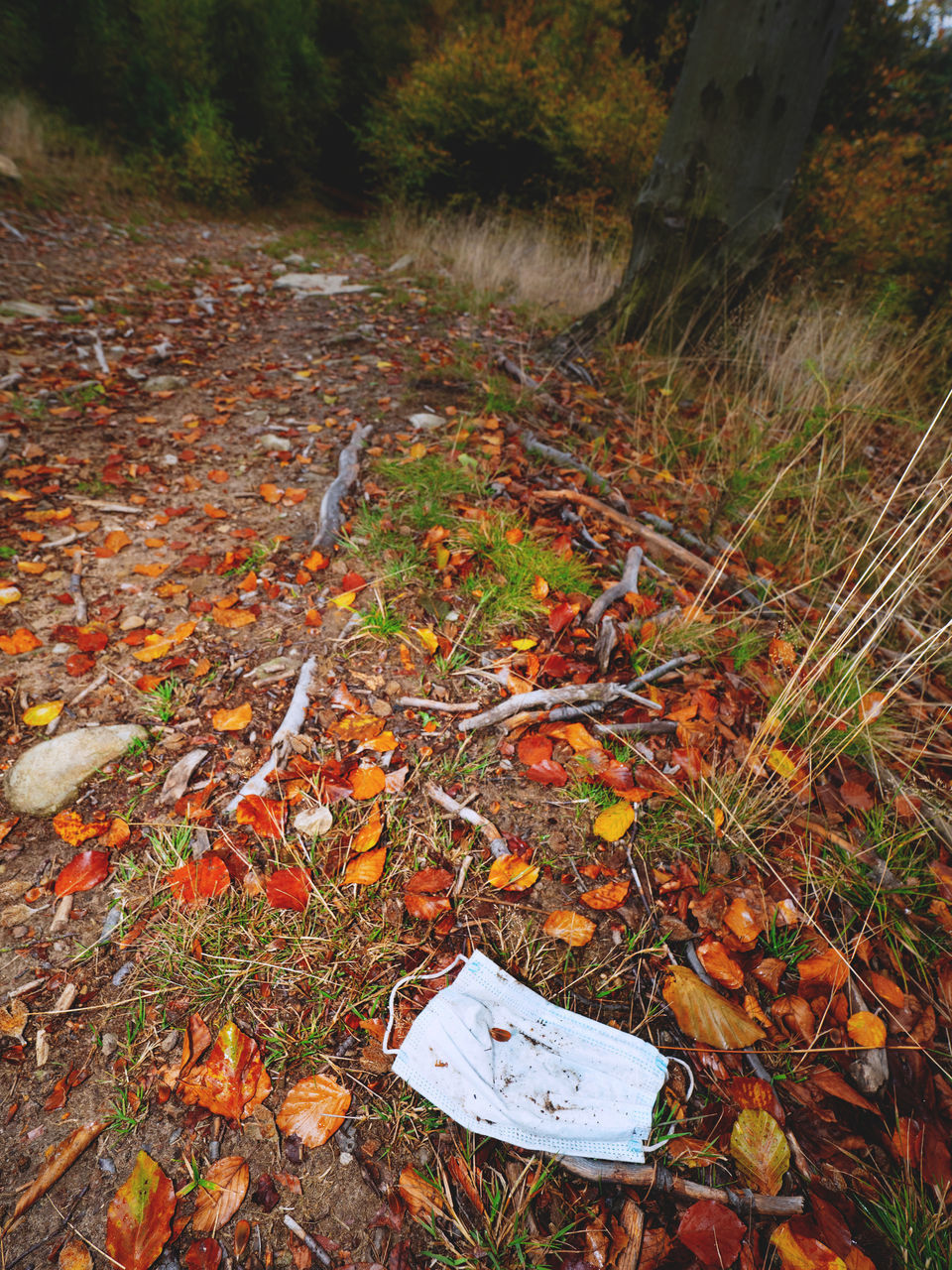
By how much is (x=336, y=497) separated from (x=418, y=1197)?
2.24 metres

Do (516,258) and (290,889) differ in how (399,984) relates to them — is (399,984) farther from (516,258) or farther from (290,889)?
(516,258)

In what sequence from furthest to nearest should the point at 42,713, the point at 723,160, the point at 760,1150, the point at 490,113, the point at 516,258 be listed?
1. the point at 490,113
2. the point at 516,258
3. the point at 723,160
4. the point at 42,713
5. the point at 760,1150

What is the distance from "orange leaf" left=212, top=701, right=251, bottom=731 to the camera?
65.4 inches

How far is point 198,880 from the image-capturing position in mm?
1335

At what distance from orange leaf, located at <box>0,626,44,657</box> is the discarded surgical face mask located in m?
1.63

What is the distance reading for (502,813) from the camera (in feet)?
4.99

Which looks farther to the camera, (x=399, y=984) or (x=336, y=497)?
(x=336, y=497)

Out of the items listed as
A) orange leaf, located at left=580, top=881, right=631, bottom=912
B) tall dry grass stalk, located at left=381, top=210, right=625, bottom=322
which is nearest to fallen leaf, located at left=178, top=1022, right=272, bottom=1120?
orange leaf, located at left=580, top=881, right=631, bottom=912

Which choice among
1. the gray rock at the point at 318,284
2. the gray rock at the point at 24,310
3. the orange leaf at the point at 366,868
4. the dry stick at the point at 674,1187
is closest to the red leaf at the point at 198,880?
the orange leaf at the point at 366,868

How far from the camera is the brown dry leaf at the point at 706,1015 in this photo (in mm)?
1159

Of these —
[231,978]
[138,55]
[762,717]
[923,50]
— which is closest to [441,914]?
[231,978]

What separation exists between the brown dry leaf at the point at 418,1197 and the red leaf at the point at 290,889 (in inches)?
21.3

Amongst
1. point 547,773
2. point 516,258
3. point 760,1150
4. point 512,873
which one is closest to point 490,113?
point 516,258

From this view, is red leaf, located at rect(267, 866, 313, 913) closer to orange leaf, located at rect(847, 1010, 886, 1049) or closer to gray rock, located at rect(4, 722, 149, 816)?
gray rock, located at rect(4, 722, 149, 816)
